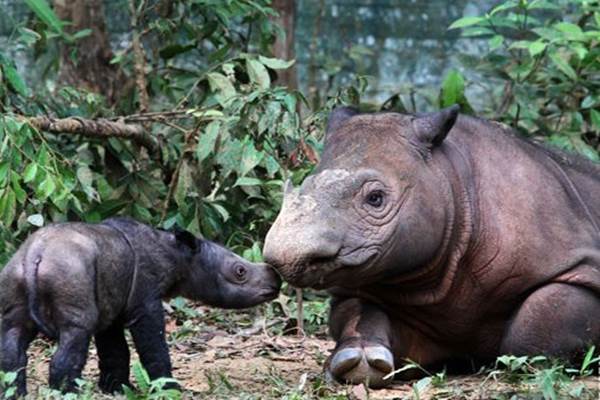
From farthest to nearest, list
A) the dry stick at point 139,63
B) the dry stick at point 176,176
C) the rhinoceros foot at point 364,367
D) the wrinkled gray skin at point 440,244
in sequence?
the dry stick at point 139,63 → the dry stick at point 176,176 → the rhinoceros foot at point 364,367 → the wrinkled gray skin at point 440,244

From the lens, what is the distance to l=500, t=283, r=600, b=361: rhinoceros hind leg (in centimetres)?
681

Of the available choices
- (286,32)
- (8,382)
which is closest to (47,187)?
(8,382)

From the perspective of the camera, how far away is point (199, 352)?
824 centimetres

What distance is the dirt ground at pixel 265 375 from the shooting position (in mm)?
6340

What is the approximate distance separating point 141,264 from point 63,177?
1280mm

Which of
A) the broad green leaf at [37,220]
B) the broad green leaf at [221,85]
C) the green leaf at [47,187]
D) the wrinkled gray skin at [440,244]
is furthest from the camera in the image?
the broad green leaf at [221,85]

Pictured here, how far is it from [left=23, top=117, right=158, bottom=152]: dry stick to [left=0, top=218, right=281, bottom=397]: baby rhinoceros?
6.01ft

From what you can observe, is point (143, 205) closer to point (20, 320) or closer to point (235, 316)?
point (235, 316)

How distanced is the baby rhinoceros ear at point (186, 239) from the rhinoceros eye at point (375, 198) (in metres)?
0.94

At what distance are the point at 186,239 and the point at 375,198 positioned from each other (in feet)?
3.26

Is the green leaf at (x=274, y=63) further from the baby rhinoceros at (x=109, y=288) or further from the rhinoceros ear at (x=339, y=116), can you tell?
the baby rhinoceros at (x=109, y=288)

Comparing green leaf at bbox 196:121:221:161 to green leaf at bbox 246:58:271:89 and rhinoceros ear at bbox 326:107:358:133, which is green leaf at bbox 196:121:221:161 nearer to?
green leaf at bbox 246:58:271:89

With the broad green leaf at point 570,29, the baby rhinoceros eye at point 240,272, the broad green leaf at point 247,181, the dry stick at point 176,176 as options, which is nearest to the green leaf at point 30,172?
the baby rhinoceros eye at point 240,272

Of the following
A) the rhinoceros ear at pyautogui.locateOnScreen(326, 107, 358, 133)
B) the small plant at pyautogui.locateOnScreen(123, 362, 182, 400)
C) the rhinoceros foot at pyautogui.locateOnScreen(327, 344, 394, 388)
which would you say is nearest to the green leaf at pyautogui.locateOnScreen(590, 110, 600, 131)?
the rhinoceros ear at pyautogui.locateOnScreen(326, 107, 358, 133)
